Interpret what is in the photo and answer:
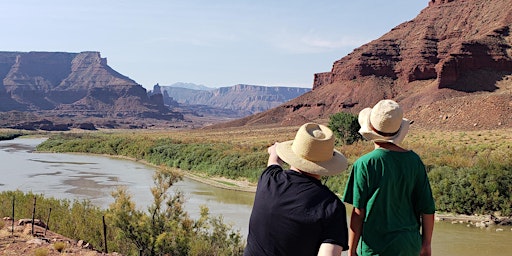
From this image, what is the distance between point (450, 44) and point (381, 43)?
14507mm

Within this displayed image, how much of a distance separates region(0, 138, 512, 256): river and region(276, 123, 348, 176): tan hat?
11.6m

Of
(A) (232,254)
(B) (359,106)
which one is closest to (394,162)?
(A) (232,254)

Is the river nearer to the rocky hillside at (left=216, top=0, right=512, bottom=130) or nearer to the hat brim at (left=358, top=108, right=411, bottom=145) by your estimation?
the hat brim at (left=358, top=108, right=411, bottom=145)

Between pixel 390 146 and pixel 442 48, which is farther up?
pixel 442 48

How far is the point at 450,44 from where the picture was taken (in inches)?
3661

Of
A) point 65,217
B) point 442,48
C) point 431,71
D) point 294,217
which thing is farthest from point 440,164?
point 442,48

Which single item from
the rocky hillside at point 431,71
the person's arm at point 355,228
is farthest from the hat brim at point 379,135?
the rocky hillside at point 431,71

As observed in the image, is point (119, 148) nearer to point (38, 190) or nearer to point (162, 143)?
point (162, 143)

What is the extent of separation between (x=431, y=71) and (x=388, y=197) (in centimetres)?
9182

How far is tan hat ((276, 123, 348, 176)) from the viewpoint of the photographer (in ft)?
9.46

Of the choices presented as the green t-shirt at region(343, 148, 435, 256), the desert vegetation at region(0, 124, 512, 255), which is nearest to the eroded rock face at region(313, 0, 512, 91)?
the desert vegetation at region(0, 124, 512, 255)

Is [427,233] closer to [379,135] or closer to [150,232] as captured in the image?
[379,135]

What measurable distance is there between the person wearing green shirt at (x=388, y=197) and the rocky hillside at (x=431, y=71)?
58.0 m

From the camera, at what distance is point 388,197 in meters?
3.30
